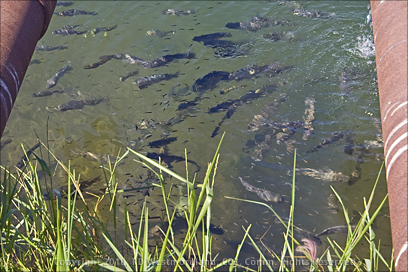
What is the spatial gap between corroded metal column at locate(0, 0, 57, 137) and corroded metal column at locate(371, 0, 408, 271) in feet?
5.57

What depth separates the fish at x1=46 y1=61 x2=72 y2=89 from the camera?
7.35m

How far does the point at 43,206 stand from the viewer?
309cm

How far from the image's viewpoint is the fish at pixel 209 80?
6.98 m

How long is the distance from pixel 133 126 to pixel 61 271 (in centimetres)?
405

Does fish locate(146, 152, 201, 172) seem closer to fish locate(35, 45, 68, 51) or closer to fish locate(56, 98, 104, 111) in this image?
fish locate(56, 98, 104, 111)

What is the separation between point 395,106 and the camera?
69.7 inches

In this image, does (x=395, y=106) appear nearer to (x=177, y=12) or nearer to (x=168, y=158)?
(x=168, y=158)

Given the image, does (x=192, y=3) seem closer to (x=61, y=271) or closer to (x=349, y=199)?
(x=349, y=199)

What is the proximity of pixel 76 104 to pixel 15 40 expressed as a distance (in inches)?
183

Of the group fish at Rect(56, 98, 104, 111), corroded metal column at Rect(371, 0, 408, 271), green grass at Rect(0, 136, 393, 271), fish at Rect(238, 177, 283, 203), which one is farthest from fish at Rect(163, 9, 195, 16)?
corroded metal column at Rect(371, 0, 408, 271)

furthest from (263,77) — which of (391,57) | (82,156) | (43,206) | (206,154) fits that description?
(391,57)

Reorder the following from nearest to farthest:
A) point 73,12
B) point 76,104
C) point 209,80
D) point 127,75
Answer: point 76,104
point 209,80
point 127,75
point 73,12

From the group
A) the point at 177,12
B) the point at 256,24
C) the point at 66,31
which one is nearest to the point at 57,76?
the point at 66,31

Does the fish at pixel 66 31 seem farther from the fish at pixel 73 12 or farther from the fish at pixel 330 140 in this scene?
the fish at pixel 330 140
